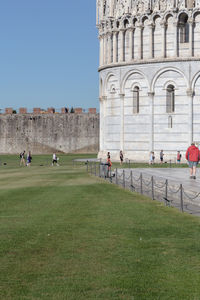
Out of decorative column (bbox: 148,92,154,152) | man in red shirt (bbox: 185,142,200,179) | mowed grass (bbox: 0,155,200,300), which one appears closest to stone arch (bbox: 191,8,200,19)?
decorative column (bbox: 148,92,154,152)

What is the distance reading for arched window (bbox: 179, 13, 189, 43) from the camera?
52094 millimetres


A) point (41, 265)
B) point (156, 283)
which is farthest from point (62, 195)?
point (156, 283)

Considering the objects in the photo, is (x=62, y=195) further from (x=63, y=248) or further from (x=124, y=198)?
(x=63, y=248)

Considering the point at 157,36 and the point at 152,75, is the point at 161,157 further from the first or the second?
the point at 157,36

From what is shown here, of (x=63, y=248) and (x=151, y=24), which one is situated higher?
(x=151, y=24)

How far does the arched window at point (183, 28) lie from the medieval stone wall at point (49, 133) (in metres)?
31.0

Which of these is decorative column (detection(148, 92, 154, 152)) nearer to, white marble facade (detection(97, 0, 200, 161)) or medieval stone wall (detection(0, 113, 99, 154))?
white marble facade (detection(97, 0, 200, 161))

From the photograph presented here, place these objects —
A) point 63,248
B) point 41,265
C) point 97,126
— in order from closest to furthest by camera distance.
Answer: point 41,265 → point 63,248 → point 97,126

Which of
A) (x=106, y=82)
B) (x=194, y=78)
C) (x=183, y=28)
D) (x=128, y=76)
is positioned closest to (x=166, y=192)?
(x=194, y=78)

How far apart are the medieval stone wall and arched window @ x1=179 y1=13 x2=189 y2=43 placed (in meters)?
31.0

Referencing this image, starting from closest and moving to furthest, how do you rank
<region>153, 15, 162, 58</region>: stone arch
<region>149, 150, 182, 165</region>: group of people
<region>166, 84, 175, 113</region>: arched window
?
<region>149, 150, 182, 165</region>: group of people → <region>166, 84, 175, 113</region>: arched window → <region>153, 15, 162, 58</region>: stone arch

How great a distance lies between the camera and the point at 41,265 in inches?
443

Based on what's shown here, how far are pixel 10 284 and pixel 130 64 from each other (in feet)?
151

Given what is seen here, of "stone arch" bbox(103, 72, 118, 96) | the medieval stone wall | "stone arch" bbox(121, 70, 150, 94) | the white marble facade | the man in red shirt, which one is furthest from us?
the medieval stone wall
